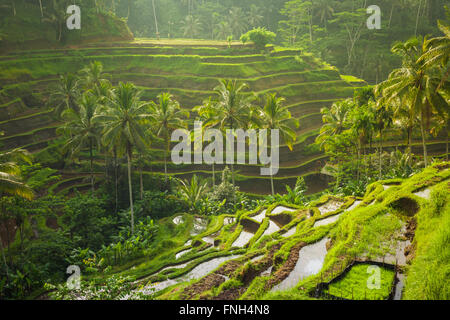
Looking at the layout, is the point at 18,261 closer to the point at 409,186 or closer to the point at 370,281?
the point at 370,281

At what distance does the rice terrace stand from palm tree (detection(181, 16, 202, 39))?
16.2 meters

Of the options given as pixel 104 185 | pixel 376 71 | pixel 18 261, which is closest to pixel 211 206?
pixel 104 185

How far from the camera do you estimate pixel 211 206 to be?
74.3 ft

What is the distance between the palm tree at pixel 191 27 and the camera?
59719 millimetres

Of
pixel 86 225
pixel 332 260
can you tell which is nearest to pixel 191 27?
pixel 86 225

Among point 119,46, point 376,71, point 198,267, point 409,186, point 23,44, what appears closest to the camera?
point 409,186

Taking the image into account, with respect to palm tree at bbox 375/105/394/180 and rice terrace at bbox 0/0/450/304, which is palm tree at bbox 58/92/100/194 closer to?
rice terrace at bbox 0/0/450/304

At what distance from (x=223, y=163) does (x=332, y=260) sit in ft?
67.4

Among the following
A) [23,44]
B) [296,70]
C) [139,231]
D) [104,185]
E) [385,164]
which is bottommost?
[139,231]

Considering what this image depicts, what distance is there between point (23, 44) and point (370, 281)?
4478 centimetres

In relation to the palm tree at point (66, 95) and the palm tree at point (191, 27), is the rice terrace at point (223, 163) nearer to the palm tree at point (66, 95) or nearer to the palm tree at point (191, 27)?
the palm tree at point (66, 95)

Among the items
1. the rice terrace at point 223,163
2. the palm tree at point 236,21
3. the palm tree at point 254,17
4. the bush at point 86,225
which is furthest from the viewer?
the palm tree at point 254,17

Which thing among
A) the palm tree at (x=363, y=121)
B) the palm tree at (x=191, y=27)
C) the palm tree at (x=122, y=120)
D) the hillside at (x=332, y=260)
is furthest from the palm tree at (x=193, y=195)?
the palm tree at (x=191, y=27)

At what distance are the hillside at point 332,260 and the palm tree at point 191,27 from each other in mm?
53424
